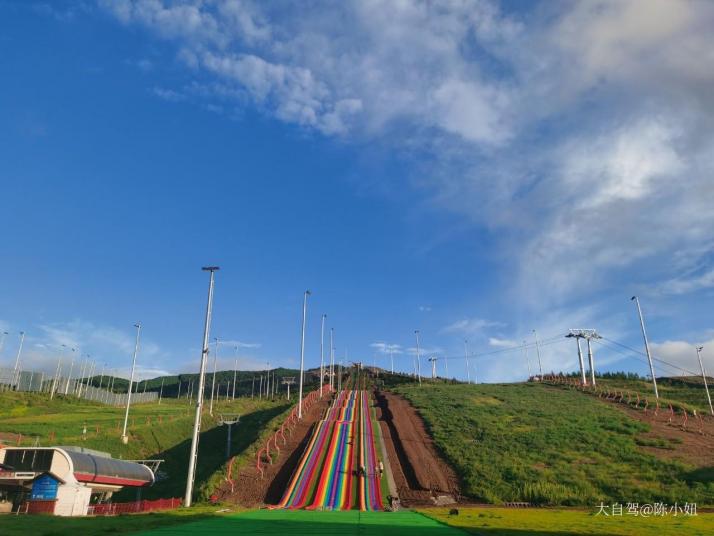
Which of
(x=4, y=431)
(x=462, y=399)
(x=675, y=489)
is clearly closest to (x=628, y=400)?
(x=462, y=399)

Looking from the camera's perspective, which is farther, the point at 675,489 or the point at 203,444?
the point at 203,444

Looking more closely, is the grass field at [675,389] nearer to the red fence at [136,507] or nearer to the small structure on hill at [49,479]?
the red fence at [136,507]

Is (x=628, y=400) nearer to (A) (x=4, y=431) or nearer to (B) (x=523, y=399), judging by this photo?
(B) (x=523, y=399)

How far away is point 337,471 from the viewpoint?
39.1 m

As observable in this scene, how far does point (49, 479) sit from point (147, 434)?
33746mm

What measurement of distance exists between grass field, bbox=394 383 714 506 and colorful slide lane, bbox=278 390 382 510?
7.12 metres

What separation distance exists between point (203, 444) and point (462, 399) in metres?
37.6

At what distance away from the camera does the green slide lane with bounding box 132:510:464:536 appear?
17.1 metres

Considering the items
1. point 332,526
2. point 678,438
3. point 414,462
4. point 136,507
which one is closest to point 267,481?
point 136,507

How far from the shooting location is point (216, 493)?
34.0 m

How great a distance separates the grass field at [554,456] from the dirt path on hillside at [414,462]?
1133mm

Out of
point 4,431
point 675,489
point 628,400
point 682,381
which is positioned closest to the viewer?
point 675,489

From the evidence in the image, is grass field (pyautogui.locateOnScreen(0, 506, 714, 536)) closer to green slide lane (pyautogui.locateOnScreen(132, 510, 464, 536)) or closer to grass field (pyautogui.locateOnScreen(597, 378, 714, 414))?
green slide lane (pyautogui.locateOnScreen(132, 510, 464, 536))

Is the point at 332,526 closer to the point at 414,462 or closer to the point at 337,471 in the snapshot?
the point at 337,471
